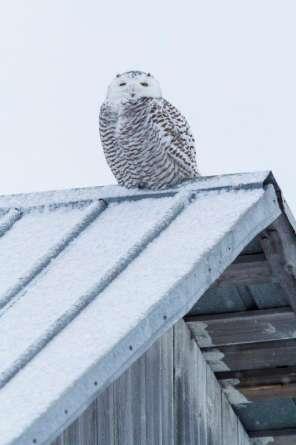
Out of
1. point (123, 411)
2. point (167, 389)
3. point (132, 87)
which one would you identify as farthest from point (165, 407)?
point (132, 87)

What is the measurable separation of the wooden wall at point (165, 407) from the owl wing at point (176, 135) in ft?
2.66

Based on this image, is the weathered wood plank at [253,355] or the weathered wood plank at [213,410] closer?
the weathered wood plank at [253,355]

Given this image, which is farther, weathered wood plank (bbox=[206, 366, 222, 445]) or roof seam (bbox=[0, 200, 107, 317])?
weathered wood plank (bbox=[206, 366, 222, 445])

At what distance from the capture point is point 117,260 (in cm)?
726

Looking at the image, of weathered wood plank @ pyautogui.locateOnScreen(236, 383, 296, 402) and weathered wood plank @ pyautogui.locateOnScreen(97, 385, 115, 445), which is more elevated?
weathered wood plank @ pyautogui.locateOnScreen(236, 383, 296, 402)

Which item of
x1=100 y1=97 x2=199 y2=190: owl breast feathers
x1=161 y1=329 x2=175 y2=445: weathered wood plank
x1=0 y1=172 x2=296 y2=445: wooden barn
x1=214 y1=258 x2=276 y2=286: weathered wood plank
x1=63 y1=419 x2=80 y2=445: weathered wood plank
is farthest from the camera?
x1=161 y1=329 x2=175 y2=445: weathered wood plank

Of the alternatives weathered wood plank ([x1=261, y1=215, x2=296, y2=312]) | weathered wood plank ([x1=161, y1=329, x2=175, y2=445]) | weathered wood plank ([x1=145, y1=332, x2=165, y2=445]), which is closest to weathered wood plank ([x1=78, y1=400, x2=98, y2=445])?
weathered wood plank ([x1=145, y1=332, x2=165, y2=445])

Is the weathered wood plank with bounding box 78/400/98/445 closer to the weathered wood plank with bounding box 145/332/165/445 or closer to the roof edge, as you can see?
the weathered wood plank with bounding box 145/332/165/445

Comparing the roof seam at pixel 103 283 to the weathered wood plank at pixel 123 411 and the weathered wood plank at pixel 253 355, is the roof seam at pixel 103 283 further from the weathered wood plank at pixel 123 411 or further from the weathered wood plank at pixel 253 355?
the weathered wood plank at pixel 253 355

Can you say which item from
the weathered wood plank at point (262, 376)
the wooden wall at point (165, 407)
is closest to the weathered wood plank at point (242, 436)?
the wooden wall at point (165, 407)

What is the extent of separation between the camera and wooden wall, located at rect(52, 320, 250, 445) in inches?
311

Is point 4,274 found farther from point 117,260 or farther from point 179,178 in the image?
point 179,178

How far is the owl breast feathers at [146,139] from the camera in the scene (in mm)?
8477

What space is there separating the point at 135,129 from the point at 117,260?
4.86ft
